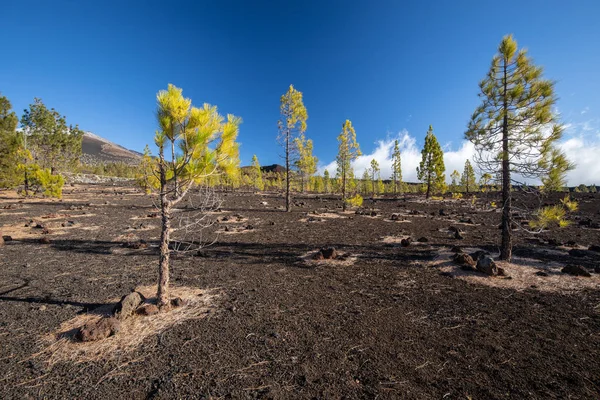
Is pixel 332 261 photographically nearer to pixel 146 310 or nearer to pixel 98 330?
pixel 146 310

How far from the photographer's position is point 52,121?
107ft

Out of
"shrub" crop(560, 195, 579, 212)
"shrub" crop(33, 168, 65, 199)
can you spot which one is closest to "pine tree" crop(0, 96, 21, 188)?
"shrub" crop(33, 168, 65, 199)

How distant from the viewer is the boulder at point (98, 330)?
13.7 feet

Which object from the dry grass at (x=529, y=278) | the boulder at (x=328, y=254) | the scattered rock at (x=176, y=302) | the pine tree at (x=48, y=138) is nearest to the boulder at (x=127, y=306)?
the scattered rock at (x=176, y=302)

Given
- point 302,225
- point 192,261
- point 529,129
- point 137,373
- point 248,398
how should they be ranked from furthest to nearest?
point 302,225 → point 192,261 → point 529,129 → point 137,373 → point 248,398

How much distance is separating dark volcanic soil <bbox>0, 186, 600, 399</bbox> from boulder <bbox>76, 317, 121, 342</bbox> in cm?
51

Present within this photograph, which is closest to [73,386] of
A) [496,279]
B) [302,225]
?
[496,279]

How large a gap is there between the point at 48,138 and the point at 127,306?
4237cm

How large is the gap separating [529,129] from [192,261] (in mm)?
12204

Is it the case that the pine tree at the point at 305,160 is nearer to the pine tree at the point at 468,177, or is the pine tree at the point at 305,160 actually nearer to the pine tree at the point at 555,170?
the pine tree at the point at 555,170

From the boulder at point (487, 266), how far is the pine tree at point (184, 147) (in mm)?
7777

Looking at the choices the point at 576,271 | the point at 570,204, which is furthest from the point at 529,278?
the point at 570,204

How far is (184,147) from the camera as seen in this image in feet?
16.2

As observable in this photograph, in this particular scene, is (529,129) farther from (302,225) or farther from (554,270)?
(302,225)
